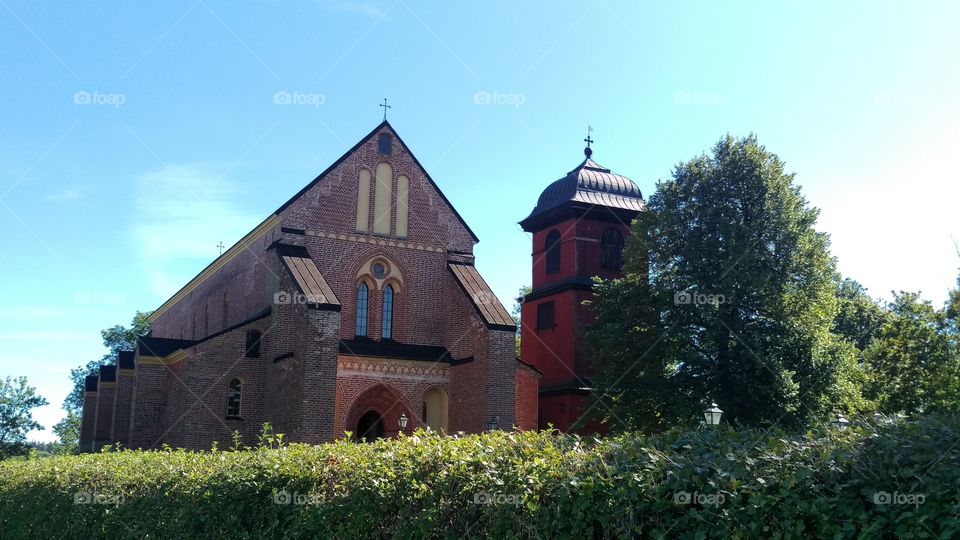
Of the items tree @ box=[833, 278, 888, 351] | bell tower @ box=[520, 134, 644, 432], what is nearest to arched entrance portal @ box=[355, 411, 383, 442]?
bell tower @ box=[520, 134, 644, 432]

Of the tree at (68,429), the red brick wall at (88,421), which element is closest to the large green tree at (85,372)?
the tree at (68,429)

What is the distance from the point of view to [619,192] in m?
35.2

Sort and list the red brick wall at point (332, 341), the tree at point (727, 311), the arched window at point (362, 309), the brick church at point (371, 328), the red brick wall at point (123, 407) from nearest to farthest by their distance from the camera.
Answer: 1. the red brick wall at point (332, 341)
2. the brick church at point (371, 328)
3. the tree at point (727, 311)
4. the arched window at point (362, 309)
5. the red brick wall at point (123, 407)

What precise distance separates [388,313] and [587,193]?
1049 centimetres

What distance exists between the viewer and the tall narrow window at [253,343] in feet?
88.1

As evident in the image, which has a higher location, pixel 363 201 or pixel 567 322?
pixel 363 201

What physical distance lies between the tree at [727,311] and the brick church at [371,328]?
417 cm

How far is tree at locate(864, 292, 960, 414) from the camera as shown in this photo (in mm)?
29359

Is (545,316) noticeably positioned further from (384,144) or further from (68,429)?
Result: (68,429)

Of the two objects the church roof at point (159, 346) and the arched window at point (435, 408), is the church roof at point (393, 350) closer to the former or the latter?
the arched window at point (435, 408)

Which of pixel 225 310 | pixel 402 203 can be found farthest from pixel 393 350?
pixel 225 310

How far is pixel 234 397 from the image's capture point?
1045 inches

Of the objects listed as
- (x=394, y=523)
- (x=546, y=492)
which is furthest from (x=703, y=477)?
(x=394, y=523)

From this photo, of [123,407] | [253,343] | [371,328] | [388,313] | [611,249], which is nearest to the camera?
[253,343]
